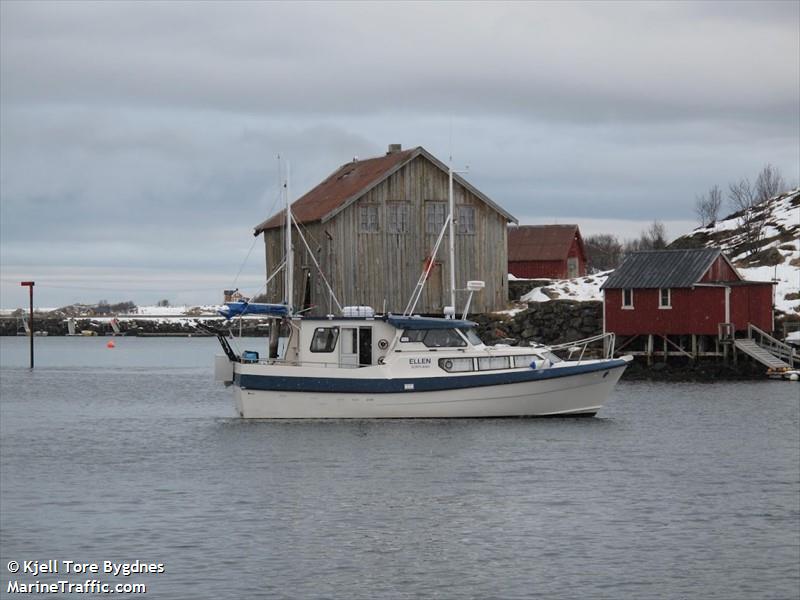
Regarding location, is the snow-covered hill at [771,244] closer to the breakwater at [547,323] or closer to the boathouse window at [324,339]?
the breakwater at [547,323]

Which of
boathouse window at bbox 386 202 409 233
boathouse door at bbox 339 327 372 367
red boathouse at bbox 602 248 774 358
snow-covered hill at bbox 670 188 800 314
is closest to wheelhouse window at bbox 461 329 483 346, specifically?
boathouse door at bbox 339 327 372 367

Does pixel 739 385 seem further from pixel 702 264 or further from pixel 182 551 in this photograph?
pixel 182 551

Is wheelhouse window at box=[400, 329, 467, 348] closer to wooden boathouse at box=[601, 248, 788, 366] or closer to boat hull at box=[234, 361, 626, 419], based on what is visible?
boat hull at box=[234, 361, 626, 419]

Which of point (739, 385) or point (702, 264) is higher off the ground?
point (702, 264)

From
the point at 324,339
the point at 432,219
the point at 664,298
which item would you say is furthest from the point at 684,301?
the point at 324,339

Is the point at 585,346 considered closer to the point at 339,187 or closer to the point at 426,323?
the point at 426,323

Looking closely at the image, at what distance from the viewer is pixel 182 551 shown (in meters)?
23.3

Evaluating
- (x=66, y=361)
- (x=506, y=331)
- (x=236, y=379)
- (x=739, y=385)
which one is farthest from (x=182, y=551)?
(x=66, y=361)

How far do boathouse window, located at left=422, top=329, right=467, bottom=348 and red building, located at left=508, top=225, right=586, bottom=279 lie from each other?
139ft

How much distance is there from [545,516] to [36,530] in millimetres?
9190

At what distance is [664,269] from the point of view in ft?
209

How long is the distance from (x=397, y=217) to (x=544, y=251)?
26193 millimetres

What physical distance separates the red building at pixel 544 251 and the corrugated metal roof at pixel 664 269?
53.5ft

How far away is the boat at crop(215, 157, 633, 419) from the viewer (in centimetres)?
3909
